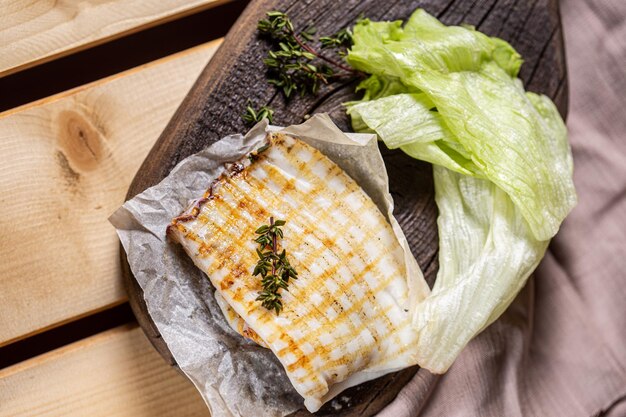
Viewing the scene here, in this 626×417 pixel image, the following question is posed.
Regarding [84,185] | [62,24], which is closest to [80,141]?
[84,185]

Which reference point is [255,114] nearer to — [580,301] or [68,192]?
[68,192]

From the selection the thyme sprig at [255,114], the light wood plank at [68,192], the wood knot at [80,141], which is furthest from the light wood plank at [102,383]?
the thyme sprig at [255,114]

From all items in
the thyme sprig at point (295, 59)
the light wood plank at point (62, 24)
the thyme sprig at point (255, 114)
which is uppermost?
the thyme sprig at point (295, 59)

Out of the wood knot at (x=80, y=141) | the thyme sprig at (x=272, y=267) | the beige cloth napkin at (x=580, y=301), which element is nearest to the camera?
the thyme sprig at (x=272, y=267)

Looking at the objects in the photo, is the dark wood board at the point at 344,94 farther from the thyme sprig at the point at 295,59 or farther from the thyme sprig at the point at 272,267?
the thyme sprig at the point at 272,267

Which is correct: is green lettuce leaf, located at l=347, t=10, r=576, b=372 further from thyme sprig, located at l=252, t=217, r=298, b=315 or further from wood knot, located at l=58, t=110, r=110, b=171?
wood knot, located at l=58, t=110, r=110, b=171

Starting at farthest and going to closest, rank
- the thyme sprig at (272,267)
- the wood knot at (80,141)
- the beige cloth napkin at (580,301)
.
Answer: the beige cloth napkin at (580,301) < the wood knot at (80,141) < the thyme sprig at (272,267)

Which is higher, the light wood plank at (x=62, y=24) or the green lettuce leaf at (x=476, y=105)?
the green lettuce leaf at (x=476, y=105)
